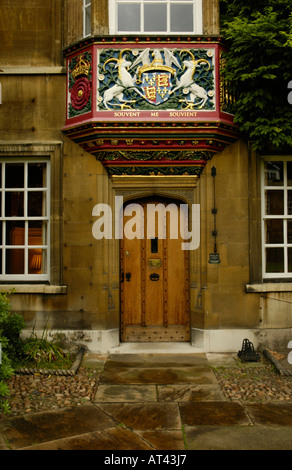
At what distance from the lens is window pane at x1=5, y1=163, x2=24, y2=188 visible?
8.10m

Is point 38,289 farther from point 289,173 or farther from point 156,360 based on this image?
point 289,173

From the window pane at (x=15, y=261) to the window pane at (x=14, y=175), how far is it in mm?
1254

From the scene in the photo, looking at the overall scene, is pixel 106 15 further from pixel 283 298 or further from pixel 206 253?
pixel 283 298

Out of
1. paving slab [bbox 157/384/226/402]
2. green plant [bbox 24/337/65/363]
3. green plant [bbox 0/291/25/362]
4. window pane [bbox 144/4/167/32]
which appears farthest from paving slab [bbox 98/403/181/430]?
window pane [bbox 144/4/167/32]

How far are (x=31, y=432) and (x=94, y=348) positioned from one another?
3143 millimetres

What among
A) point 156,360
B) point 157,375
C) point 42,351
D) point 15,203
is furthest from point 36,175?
point 157,375

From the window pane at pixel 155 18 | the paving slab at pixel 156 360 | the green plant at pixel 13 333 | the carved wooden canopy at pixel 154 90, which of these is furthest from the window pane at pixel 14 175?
the paving slab at pixel 156 360

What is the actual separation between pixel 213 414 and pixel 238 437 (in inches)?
24.4

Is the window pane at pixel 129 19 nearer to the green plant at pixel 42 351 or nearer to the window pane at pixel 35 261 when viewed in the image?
the window pane at pixel 35 261

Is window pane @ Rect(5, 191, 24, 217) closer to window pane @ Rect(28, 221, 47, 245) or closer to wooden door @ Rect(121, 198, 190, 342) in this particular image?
window pane @ Rect(28, 221, 47, 245)

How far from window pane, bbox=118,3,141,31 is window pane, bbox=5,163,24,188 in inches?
126

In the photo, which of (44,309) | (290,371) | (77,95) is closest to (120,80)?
(77,95)

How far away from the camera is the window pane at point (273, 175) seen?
26.3ft

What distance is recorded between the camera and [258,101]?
280 inches
